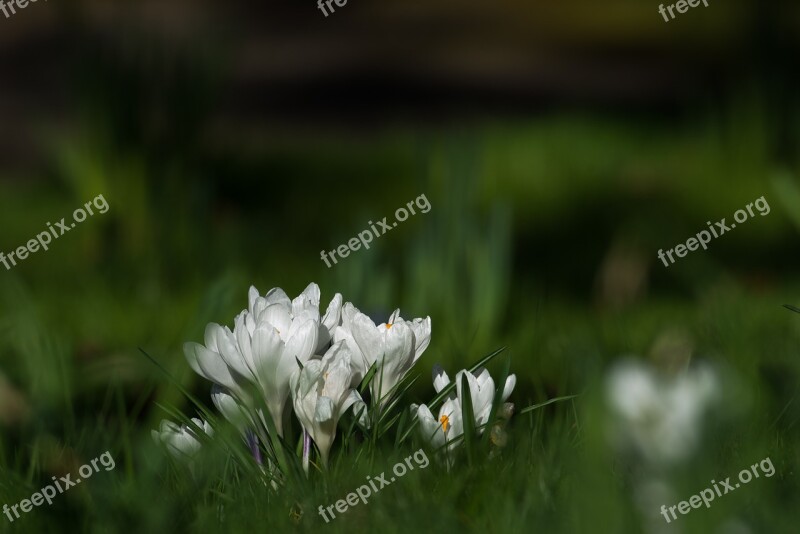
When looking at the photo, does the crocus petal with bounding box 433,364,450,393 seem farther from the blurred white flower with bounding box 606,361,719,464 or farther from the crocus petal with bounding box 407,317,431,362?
the blurred white flower with bounding box 606,361,719,464

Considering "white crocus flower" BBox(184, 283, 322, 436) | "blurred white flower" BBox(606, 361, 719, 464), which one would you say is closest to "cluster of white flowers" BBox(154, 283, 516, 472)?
"white crocus flower" BBox(184, 283, 322, 436)

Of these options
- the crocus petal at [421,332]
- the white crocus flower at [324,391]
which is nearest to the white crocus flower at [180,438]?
the white crocus flower at [324,391]

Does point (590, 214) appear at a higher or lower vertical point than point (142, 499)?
lower

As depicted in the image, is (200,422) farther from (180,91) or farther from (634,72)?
(634,72)

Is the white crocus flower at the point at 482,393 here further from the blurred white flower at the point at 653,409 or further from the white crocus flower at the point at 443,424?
the blurred white flower at the point at 653,409

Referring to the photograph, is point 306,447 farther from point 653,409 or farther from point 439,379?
point 653,409

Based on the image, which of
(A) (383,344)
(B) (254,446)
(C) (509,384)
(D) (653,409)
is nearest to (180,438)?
(B) (254,446)

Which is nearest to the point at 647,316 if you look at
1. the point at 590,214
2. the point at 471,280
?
the point at 471,280
